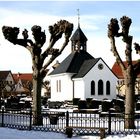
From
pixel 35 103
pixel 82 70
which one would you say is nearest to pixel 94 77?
pixel 82 70

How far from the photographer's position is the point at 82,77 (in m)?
51.6

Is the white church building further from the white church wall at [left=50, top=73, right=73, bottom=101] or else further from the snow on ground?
the snow on ground

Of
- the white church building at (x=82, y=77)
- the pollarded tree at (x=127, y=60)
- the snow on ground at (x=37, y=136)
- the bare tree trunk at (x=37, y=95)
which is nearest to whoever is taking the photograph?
the snow on ground at (x=37, y=136)

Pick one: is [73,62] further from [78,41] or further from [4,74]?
[4,74]

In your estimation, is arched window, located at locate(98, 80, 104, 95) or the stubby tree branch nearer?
the stubby tree branch

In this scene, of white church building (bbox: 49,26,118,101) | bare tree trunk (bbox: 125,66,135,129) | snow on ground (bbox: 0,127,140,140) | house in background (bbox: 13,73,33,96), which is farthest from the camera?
house in background (bbox: 13,73,33,96)

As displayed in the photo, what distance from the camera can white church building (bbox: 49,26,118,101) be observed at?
2060 inches

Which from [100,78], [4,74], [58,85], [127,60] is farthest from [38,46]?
[4,74]

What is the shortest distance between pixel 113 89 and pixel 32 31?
33.0 metres

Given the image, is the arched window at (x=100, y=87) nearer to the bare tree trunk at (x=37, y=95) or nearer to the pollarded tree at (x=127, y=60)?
the bare tree trunk at (x=37, y=95)

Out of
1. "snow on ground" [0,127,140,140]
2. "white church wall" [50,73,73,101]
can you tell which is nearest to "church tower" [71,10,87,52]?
"white church wall" [50,73,73,101]

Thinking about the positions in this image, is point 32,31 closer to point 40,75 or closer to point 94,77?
point 40,75

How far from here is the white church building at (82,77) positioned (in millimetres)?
52312

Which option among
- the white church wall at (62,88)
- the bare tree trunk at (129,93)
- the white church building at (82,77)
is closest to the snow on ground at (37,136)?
the bare tree trunk at (129,93)
